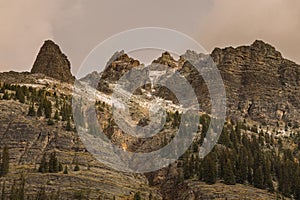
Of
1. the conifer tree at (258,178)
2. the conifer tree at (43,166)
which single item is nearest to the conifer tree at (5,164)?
the conifer tree at (43,166)

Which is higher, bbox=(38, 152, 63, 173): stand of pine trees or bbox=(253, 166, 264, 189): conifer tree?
bbox=(38, 152, 63, 173): stand of pine trees

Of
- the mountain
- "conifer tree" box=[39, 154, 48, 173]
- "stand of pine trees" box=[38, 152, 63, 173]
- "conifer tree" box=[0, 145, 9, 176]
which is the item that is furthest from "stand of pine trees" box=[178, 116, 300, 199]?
"conifer tree" box=[0, 145, 9, 176]

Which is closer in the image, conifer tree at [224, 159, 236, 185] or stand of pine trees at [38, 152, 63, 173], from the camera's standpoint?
stand of pine trees at [38, 152, 63, 173]

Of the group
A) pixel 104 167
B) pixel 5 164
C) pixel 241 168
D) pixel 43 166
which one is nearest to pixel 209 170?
pixel 241 168

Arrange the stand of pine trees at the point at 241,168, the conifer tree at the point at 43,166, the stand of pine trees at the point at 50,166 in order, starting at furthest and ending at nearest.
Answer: the stand of pine trees at the point at 241,168 → the stand of pine trees at the point at 50,166 → the conifer tree at the point at 43,166

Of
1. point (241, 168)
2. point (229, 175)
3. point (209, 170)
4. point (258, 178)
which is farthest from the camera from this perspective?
point (241, 168)

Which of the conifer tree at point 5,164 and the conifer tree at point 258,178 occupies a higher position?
the conifer tree at point 5,164

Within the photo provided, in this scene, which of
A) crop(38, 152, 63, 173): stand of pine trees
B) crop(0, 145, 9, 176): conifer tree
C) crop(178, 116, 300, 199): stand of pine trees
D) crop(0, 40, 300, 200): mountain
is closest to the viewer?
crop(0, 40, 300, 200): mountain

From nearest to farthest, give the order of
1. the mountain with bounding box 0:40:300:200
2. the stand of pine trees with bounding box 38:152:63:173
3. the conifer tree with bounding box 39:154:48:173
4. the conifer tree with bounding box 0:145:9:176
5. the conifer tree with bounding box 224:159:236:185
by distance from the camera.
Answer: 1. the mountain with bounding box 0:40:300:200
2. the conifer tree with bounding box 0:145:9:176
3. the conifer tree with bounding box 39:154:48:173
4. the stand of pine trees with bounding box 38:152:63:173
5. the conifer tree with bounding box 224:159:236:185

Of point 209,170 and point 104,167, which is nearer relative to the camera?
point 104,167

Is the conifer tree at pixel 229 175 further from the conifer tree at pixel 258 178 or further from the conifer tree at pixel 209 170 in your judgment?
the conifer tree at pixel 258 178

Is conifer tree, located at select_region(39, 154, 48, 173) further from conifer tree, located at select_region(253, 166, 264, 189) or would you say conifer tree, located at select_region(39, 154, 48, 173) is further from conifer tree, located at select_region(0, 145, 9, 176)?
conifer tree, located at select_region(253, 166, 264, 189)

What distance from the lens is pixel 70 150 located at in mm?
141750

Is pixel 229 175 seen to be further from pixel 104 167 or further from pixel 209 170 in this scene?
pixel 104 167
